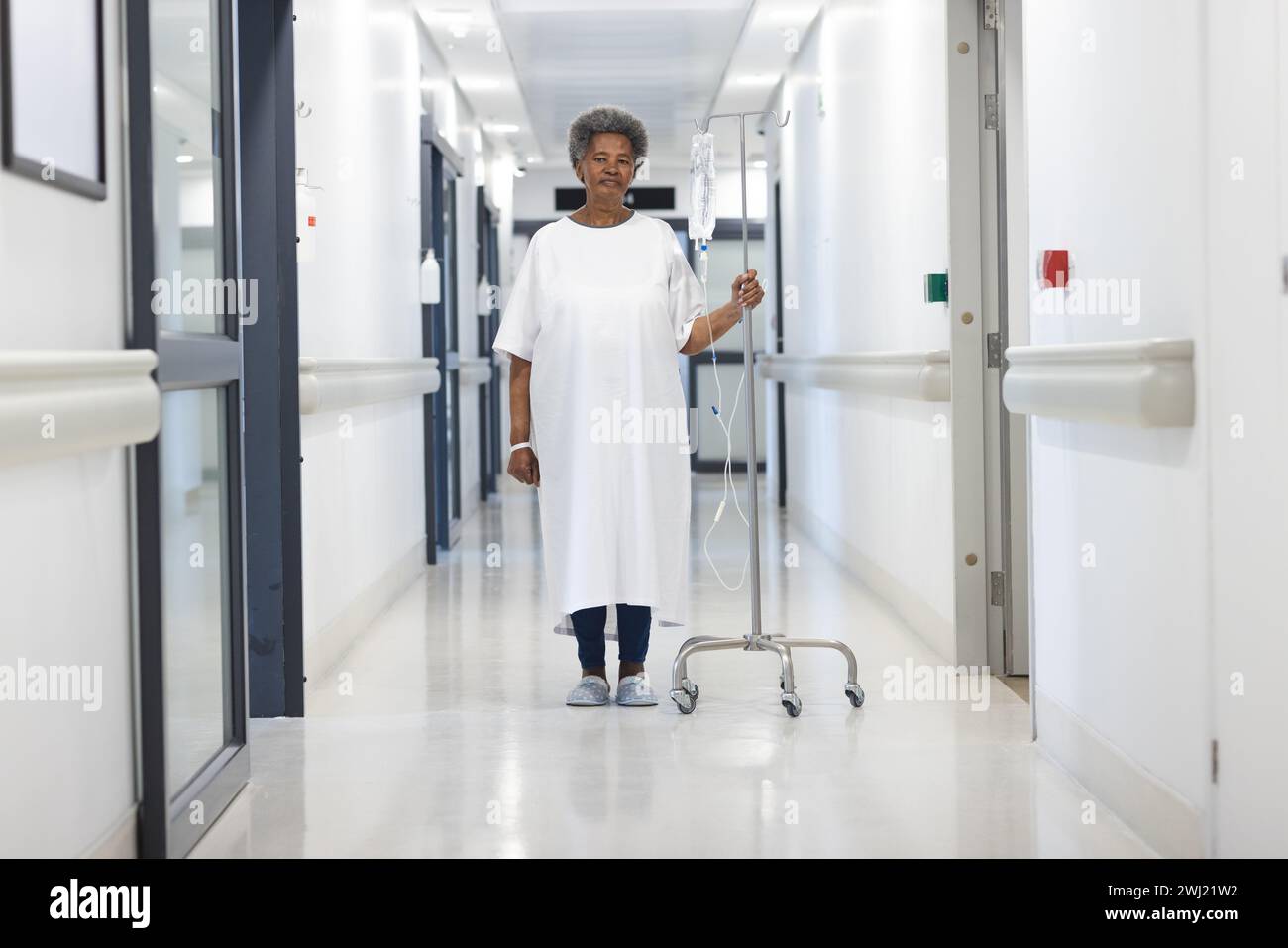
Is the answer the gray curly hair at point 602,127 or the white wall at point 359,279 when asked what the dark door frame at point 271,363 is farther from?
the gray curly hair at point 602,127

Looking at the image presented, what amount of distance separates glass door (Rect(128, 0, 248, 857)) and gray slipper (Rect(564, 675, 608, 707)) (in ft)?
3.60

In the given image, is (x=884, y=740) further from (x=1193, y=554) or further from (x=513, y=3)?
→ (x=513, y=3)

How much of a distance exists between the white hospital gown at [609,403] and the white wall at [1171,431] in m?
1.02

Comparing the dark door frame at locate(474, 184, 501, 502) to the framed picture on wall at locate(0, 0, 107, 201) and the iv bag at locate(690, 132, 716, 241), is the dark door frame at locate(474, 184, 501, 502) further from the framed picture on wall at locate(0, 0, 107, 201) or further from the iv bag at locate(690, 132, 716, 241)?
the framed picture on wall at locate(0, 0, 107, 201)

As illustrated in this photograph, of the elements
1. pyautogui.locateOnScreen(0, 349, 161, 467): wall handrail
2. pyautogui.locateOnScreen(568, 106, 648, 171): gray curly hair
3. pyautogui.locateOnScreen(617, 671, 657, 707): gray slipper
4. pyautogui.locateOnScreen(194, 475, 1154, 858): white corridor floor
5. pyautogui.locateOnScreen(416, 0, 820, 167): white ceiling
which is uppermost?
pyautogui.locateOnScreen(416, 0, 820, 167): white ceiling

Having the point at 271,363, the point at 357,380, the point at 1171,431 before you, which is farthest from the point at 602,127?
the point at 1171,431

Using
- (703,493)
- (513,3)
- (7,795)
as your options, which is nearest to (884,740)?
(7,795)

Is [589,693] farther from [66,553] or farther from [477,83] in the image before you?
[477,83]

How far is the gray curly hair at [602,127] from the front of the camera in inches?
164

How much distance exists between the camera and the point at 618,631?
433 cm

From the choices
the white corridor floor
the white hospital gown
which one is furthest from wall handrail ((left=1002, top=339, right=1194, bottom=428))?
the white hospital gown

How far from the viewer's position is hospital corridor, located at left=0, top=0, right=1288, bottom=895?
2.39 meters

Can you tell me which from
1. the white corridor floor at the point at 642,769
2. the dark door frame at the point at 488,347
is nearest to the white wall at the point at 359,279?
the white corridor floor at the point at 642,769

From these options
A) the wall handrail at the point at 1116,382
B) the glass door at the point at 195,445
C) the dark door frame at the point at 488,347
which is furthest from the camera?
the dark door frame at the point at 488,347
